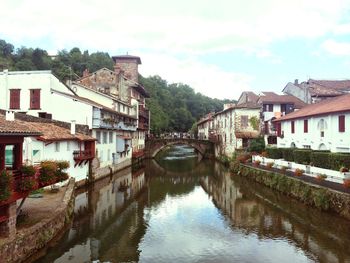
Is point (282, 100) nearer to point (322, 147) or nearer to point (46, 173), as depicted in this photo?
point (322, 147)

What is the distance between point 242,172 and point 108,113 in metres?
18.2

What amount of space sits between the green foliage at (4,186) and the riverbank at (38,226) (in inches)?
67.5

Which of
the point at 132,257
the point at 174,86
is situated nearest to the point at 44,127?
the point at 132,257

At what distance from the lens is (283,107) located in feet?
191

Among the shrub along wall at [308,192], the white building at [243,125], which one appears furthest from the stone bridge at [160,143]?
the shrub along wall at [308,192]

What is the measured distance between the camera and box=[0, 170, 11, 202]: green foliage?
1331cm

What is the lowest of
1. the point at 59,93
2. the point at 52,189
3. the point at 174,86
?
the point at 52,189

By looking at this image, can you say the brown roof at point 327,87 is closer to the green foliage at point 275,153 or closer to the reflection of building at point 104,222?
the green foliage at point 275,153

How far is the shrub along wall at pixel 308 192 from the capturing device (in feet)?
72.9

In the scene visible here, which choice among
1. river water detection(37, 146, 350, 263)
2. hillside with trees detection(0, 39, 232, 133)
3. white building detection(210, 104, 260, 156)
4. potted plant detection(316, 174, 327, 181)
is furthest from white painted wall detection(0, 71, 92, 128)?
white building detection(210, 104, 260, 156)

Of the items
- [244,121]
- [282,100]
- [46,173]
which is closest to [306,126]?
[282,100]

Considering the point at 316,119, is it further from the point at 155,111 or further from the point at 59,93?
the point at 155,111

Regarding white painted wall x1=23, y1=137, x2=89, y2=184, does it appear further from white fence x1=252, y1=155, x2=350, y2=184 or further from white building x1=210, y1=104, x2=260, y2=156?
white building x1=210, y1=104, x2=260, y2=156

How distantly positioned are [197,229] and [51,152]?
13.6 m
